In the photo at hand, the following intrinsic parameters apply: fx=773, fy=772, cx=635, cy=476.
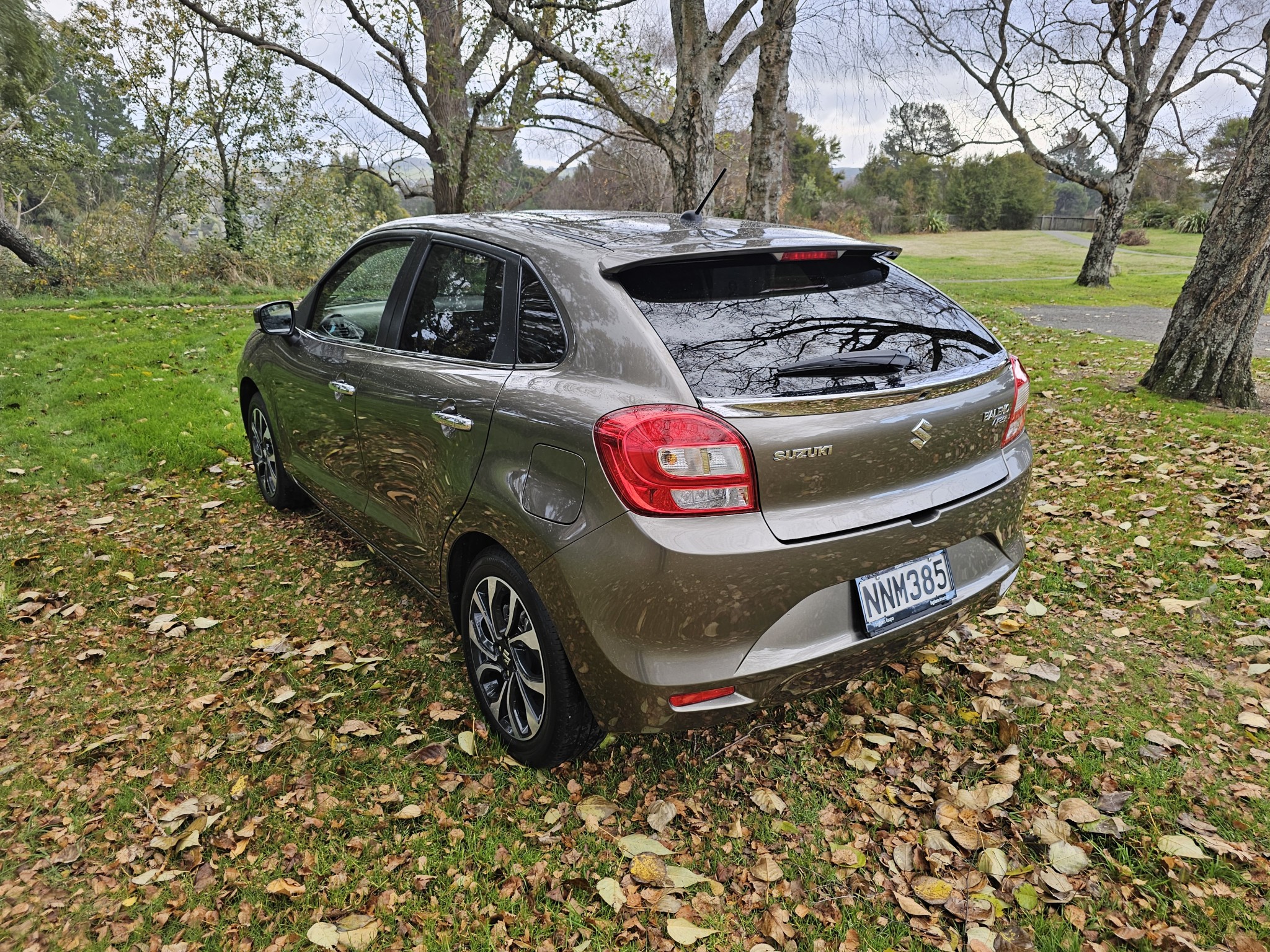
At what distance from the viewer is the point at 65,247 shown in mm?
18109

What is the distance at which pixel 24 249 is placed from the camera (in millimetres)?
16500

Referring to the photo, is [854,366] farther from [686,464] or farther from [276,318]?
[276,318]

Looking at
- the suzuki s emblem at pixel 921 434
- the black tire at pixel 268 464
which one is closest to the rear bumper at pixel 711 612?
the suzuki s emblem at pixel 921 434

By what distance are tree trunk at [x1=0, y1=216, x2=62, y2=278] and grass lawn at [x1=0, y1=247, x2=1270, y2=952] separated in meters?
15.8

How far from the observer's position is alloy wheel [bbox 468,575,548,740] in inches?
95.4

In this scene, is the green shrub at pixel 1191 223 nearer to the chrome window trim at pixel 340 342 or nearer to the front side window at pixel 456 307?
the chrome window trim at pixel 340 342

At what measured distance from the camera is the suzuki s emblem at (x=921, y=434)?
2.19m

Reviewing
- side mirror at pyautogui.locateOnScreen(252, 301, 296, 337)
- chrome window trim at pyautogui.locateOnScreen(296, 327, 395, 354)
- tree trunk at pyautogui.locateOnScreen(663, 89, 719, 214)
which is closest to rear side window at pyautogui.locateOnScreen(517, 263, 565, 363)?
chrome window trim at pyautogui.locateOnScreen(296, 327, 395, 354)

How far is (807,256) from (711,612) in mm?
1242

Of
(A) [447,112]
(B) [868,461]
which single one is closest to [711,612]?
(B) [868,461]

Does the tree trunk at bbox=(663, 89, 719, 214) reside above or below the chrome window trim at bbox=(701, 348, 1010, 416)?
above

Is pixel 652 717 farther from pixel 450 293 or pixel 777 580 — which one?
pixel 450 293

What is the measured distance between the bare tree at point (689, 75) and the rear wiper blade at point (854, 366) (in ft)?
22.5

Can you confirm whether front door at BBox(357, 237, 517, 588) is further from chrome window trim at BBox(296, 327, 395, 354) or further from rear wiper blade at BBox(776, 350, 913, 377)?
rear wiper blade at BBox(776, 350, 913, 377)
